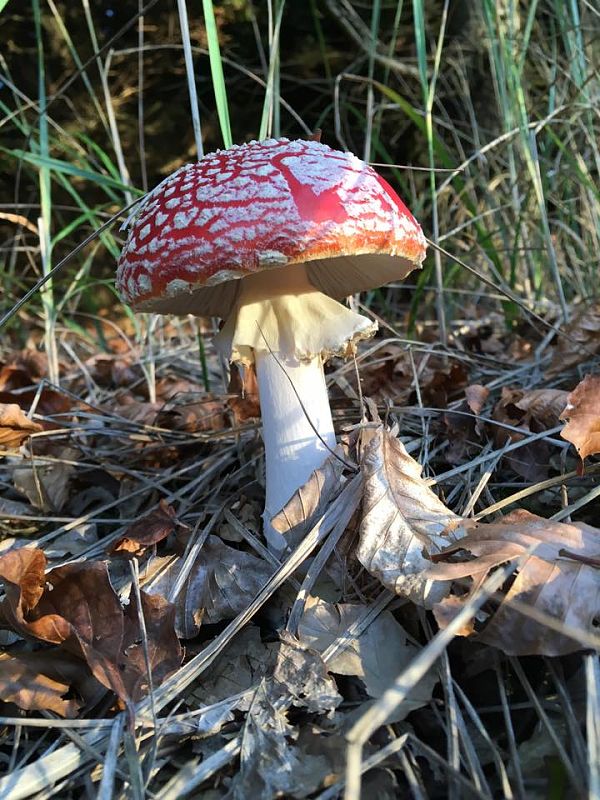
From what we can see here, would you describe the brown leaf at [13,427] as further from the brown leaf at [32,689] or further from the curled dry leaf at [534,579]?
the curled dry leaf at [534,579]

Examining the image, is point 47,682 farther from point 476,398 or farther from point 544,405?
point 544,405

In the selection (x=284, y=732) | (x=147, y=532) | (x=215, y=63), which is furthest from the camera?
(x=215, y=63)

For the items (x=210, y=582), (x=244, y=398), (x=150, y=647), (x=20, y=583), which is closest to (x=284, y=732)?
(x=150, y=647)

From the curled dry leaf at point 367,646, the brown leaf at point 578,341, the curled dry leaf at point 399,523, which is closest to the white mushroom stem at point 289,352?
the curled dry leaf at point 399,523

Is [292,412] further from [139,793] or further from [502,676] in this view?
[139,793]

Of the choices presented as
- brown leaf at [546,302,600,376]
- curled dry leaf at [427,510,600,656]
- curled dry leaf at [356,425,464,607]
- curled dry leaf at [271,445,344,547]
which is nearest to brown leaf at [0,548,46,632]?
curled dry leaf at [271,445,344,547]

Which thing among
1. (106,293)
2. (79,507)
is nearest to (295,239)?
(79,507)
